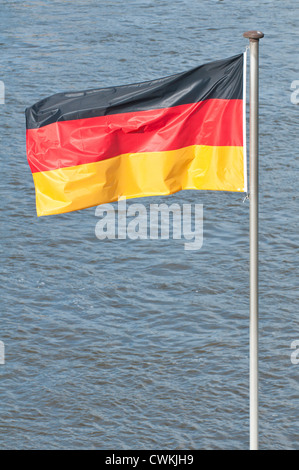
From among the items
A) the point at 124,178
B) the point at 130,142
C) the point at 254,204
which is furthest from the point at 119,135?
the point at 254,204

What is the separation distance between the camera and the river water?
1311 cm

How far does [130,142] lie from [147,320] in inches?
252

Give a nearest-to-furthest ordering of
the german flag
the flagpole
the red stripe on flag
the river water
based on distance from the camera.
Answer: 1. the flagpole
2. the german flag
3. the red stripe on flag
4. the river water

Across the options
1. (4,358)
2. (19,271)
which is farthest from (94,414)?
(19,271)

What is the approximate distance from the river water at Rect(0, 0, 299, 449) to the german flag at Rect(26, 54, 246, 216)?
438 centimetres

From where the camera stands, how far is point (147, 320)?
1585 cm

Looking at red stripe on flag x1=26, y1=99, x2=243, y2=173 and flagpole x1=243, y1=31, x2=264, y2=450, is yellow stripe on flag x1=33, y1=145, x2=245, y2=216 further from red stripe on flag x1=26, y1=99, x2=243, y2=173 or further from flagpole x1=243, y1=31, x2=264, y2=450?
flagpole x1=243, y1=31, x2=264, y2=450

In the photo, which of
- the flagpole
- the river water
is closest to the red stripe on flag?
the flagpole

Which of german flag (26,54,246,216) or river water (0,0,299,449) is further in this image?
river water (0,0,299,449)

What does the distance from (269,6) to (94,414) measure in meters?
24.8

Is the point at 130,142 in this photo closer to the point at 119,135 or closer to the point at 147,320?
the point at 119,135

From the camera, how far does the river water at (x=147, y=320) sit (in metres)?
13.1

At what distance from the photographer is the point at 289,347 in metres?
14.9

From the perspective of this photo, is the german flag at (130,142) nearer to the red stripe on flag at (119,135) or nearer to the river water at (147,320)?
the red stripe on flag at (119,135)
